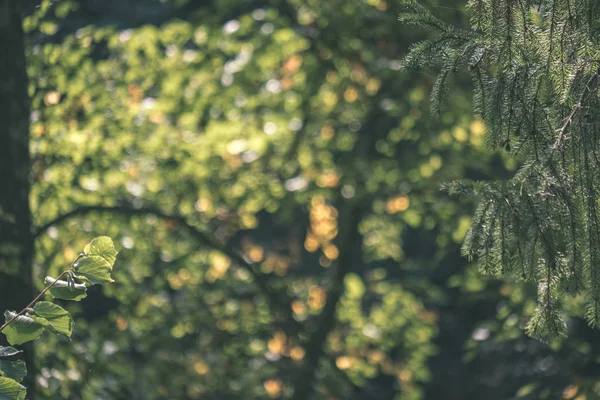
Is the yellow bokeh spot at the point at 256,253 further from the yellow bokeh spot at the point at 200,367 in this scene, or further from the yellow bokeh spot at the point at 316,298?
the yellow bokeh spot at the point at 200,367

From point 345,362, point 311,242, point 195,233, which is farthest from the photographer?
point 311,242

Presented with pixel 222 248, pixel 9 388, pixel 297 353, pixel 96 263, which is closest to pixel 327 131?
pixel 222 248

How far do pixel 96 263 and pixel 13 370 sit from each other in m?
0.37

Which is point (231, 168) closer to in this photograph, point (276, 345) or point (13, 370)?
point (276, 345)

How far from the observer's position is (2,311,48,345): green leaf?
7.35 ft

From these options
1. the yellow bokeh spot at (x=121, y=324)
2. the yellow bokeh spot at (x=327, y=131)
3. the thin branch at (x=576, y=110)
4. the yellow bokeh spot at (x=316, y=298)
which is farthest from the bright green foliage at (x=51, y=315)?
the yellow bokeh spot at (x=316, y=298)

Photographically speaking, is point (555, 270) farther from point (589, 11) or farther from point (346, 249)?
point (346, 249)

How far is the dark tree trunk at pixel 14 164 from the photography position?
13.9ft

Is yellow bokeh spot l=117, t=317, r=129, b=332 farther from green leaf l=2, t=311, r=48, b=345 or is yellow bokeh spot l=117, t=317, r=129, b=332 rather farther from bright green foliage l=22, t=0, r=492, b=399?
green leaf l=2, t=311, r=48, b=345

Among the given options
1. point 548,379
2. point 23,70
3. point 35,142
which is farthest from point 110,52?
point 548,379

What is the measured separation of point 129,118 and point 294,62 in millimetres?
1610

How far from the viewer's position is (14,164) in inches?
171

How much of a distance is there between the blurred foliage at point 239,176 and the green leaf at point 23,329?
2.52 metres

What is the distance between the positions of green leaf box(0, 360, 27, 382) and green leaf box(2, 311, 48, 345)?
2.6 inches
